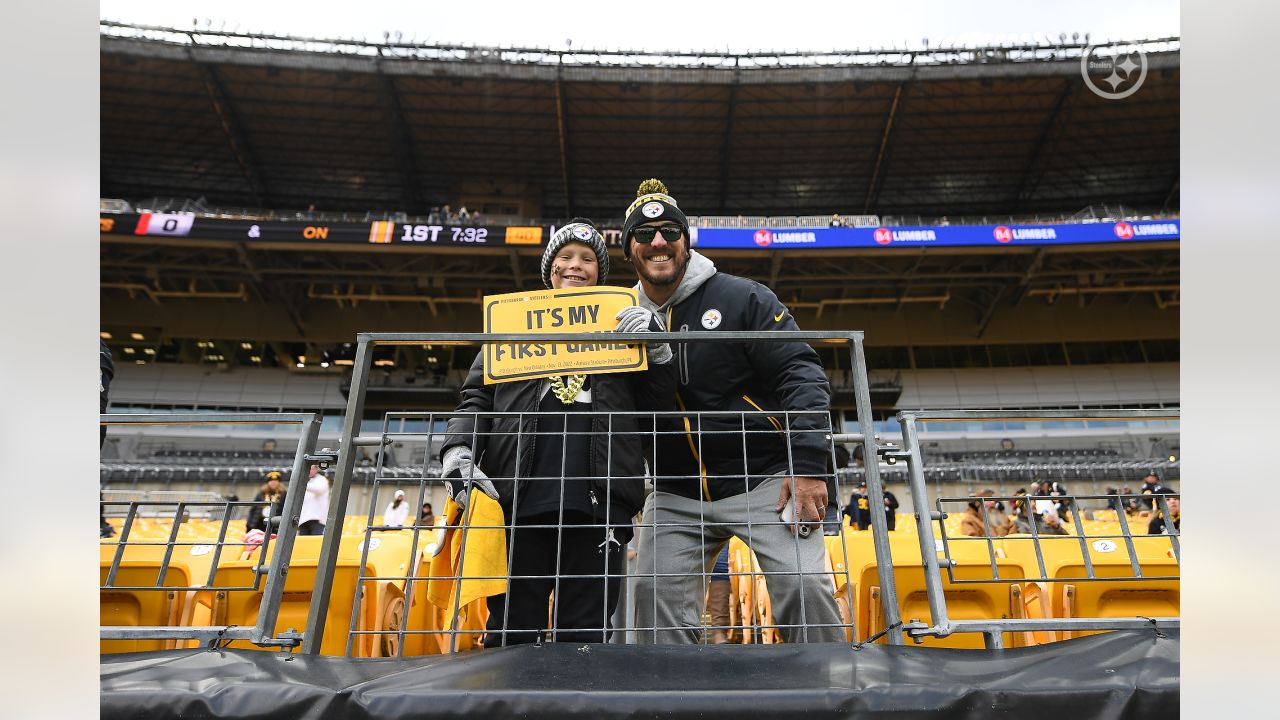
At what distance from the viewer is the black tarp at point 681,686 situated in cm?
129

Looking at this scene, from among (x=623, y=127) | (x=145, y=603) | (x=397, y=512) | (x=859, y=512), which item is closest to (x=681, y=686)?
(x=145, y=603)

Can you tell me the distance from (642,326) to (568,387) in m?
0.31

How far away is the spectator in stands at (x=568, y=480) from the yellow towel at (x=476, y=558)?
0.14 ft

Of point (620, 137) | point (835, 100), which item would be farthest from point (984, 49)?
point (620, 137)

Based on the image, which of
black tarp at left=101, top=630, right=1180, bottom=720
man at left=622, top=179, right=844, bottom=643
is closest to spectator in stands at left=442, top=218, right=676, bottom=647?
man at left=622, top=179, right=844, bottom=643

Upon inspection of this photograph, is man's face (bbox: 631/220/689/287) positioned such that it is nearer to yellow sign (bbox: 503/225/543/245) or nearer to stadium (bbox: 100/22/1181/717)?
stadium (bbox: 100/22/1181/717)

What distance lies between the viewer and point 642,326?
2.24m

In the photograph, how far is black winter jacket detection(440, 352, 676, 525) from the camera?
2.21m

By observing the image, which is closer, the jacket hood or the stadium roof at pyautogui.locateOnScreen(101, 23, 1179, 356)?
the jacket hood

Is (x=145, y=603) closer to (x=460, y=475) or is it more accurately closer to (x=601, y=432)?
(x=460, y=475)

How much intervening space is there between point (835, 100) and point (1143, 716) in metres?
21.1

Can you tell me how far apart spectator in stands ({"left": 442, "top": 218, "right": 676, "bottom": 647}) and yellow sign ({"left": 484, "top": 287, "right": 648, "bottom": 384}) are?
0.25 ft

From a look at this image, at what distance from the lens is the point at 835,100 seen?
20.4 m
